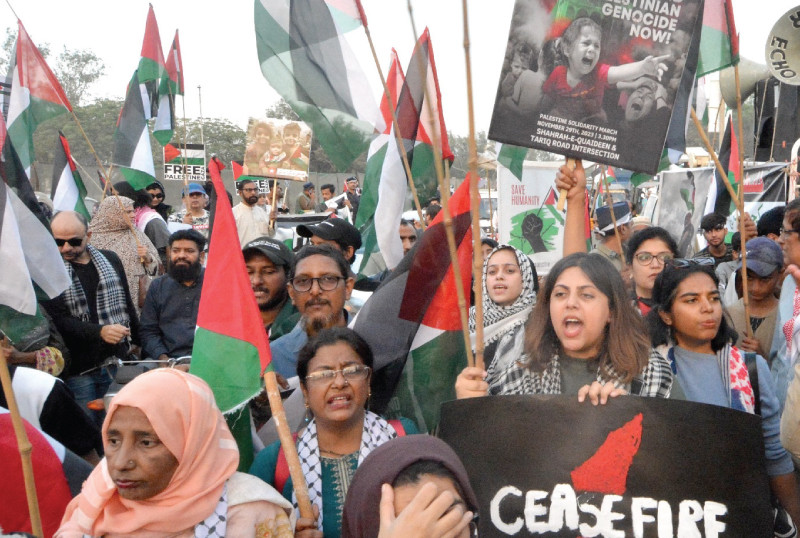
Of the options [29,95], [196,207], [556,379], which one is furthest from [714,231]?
[196,207]

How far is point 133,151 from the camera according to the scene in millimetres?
7441

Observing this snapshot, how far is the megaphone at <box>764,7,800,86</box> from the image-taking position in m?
8.61

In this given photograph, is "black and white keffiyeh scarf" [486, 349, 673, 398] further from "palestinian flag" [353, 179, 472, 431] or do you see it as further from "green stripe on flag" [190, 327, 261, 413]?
"green stripe on flag" [190, 327, 261, 413]

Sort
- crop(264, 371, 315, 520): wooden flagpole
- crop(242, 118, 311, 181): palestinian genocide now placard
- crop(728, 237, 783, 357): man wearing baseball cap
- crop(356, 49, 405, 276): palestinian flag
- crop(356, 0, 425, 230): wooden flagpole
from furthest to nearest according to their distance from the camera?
crop(242, 118, 311, 181): palestinian genocide now placard
crop(356, 49, 405, 276): palestinian flag
crop(728, 237, 783, 357): man wearing baseball cap
crop(356, 0, 425, 230): wooden flagpole
crop(264, 371, 315, 520): wooden flagpole

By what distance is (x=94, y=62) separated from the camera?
145ft

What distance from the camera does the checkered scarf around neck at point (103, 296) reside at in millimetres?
4836

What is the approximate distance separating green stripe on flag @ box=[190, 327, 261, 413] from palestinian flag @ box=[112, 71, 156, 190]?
490 centimetres

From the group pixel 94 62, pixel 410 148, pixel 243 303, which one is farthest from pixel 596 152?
pixel 94 62

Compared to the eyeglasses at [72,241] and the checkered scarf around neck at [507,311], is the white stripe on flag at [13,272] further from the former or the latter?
the eyeglasses at [72,241]

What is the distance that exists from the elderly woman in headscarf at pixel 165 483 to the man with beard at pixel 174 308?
259 cm

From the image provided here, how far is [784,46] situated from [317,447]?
788 cm

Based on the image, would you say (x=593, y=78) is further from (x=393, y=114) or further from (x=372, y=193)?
(x=372, y=193)

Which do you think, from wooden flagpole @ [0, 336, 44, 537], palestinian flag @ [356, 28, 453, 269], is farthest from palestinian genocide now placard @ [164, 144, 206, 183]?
wooden flagpole @ [0, 336, 44, 537]

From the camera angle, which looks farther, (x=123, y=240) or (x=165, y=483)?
(x=123, y=240)
